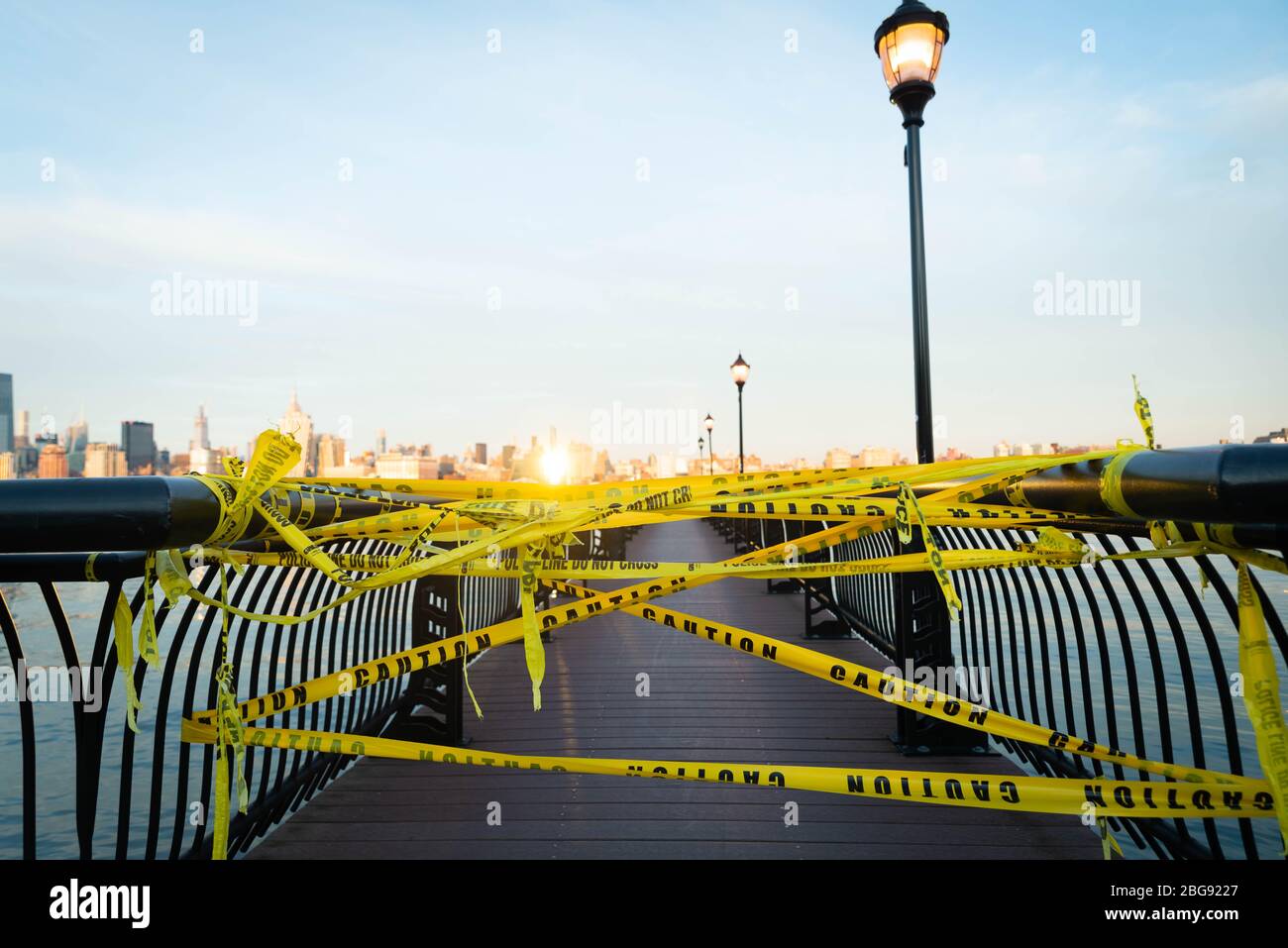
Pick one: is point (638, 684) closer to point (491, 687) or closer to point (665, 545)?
point (491, 687)

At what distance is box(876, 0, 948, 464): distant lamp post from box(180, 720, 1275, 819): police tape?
304 centimetres

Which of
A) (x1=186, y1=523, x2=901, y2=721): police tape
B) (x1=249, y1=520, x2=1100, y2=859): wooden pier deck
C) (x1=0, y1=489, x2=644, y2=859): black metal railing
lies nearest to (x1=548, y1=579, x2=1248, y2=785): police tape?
(x1=186, y1=523, x2=901, y2=721): police tape

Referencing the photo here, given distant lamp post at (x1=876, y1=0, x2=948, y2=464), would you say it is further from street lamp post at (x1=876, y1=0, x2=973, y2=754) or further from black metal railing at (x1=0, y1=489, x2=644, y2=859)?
black metal railing at (x1=0, y1=489, x2=644, y2=859)

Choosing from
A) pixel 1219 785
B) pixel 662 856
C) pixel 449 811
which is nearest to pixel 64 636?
pixel 449 811

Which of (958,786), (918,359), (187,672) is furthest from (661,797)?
(187,672)

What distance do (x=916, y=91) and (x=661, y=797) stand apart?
16.9 ft

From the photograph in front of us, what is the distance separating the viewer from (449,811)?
3.66m

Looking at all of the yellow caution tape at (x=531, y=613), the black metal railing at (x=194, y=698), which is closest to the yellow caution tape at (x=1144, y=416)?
the yellow caution tape at (x=531, y=613)

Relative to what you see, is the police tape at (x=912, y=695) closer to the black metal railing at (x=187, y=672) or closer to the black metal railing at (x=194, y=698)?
the black metal railing at (x=187, y=672)

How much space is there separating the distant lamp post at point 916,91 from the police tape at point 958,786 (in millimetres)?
3041

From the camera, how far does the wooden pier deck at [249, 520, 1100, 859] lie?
3.25 metres

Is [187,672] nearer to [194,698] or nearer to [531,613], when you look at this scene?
[194,698]

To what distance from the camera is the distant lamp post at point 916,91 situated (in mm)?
5070
